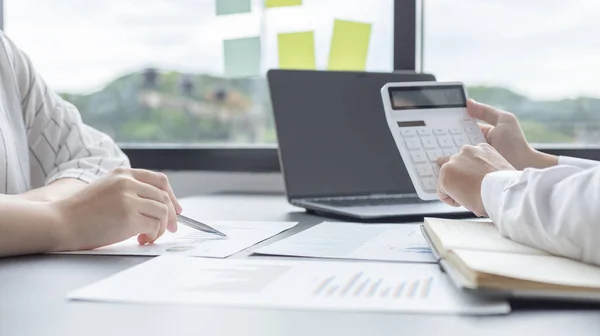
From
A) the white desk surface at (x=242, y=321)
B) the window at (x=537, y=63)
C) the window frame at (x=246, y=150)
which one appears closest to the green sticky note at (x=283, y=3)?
the window frame at (x=246, y=150)

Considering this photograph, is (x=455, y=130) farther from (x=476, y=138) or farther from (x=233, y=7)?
(x=233, y=7)

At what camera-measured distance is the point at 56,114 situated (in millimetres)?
1227

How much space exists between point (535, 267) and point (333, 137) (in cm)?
76

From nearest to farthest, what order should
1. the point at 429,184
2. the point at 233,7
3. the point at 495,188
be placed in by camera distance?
the point at 495,188 < the point at 429,184 < the point at 233,7

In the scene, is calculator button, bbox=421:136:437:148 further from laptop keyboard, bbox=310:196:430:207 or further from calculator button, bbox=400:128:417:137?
laptop keyboard, bbox=310:196:430:207

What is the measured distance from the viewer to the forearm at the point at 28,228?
0.72m

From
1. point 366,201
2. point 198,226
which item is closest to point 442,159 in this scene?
point 366,201

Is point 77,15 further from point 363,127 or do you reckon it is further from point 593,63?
point 593,63

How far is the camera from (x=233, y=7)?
169cm

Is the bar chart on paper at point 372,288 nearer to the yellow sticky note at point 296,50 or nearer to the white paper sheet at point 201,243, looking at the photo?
the white paper sheet at point 201,243

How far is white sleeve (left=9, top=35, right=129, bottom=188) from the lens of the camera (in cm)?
119

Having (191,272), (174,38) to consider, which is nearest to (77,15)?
(174,38)

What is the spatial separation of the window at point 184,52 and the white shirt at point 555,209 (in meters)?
1.00

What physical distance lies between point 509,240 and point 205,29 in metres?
1.19
